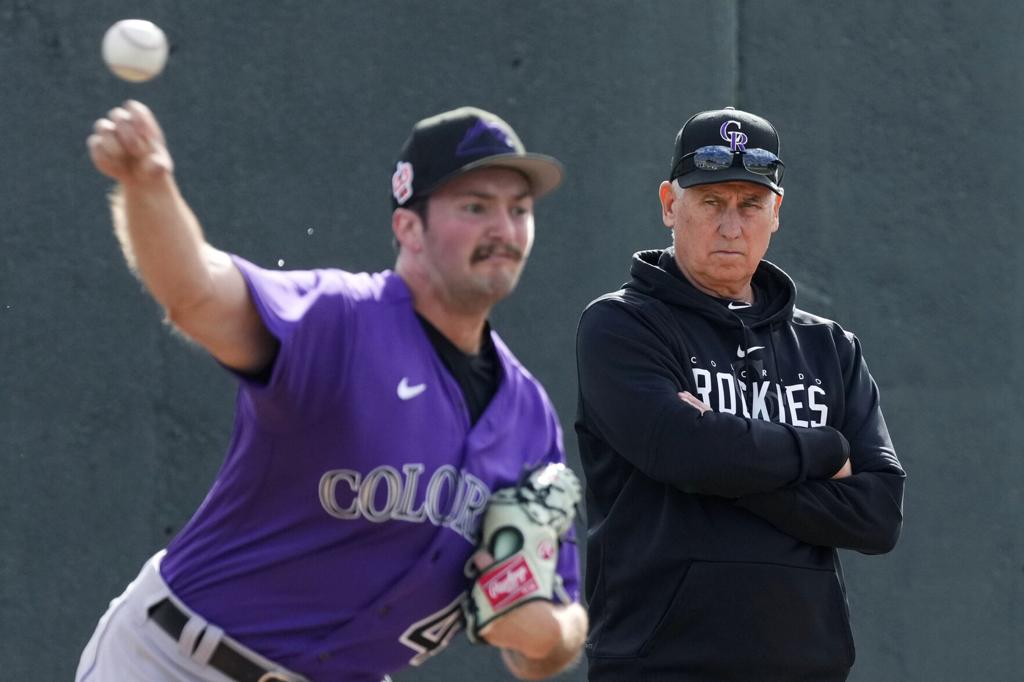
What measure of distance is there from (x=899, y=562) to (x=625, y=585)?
8.46 feet

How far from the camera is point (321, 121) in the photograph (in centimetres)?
578

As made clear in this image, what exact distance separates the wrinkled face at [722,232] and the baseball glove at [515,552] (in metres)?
1.19

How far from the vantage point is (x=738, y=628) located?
3.90 metres

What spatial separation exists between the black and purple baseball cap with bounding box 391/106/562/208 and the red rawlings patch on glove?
87cm

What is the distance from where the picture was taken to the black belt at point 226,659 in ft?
10.8

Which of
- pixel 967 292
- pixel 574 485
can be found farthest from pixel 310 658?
pixel 967 292

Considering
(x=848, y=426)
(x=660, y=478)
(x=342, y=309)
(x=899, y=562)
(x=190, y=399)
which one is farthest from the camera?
(x=899, y=562)

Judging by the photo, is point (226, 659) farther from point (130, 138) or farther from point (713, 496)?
point (713, 496)

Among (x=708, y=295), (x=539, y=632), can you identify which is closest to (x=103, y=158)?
(x=539, y=632)

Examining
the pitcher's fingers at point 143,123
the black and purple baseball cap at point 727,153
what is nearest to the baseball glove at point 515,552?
the pitcher's fingers at point 143,123

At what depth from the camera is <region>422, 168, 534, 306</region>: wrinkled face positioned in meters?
3.32

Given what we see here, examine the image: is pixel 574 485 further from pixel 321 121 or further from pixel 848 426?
pixel 321 121

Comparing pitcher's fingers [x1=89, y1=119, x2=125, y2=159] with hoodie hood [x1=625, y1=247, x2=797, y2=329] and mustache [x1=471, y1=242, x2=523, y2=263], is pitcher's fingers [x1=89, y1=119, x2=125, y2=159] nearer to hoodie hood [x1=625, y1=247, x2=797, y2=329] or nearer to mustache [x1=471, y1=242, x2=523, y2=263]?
mustache [x1=471, y1=242, x2=523, y2=263]

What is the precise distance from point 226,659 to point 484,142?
1304 millimetres
